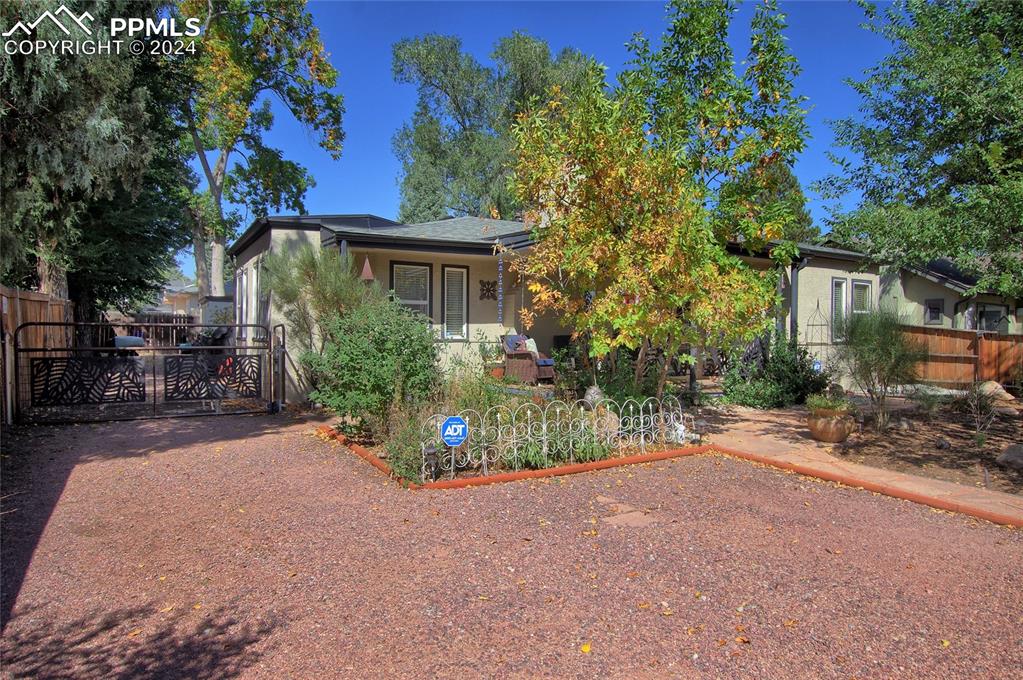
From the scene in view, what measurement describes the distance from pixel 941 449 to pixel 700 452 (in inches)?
118

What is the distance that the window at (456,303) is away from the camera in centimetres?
1276

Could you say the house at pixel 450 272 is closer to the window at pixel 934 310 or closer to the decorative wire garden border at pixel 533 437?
the decorative wire garden border at pixel 533 437

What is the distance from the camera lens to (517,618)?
344 centimetres

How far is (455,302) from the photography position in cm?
1285

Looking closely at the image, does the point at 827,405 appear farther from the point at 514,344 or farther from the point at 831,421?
the point at 514,344

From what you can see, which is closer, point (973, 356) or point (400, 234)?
point (400, 234)

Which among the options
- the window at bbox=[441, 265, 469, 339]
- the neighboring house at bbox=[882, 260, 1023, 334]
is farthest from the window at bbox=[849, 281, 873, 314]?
the window at bbox=[441, 265, 469, 339]

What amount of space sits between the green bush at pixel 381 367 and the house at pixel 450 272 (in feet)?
9.00

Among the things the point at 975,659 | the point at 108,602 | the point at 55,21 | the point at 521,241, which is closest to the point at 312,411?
the point at 521,241

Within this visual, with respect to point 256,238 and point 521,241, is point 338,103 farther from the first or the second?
point 521,241

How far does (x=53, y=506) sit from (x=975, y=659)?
6712 mm

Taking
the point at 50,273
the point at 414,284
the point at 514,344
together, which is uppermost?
the point at 50,273

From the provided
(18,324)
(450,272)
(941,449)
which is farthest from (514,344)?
(18,324)

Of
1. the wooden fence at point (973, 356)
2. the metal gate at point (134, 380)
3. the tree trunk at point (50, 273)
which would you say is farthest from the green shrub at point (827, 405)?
the tree trunk at point (50, 273)
